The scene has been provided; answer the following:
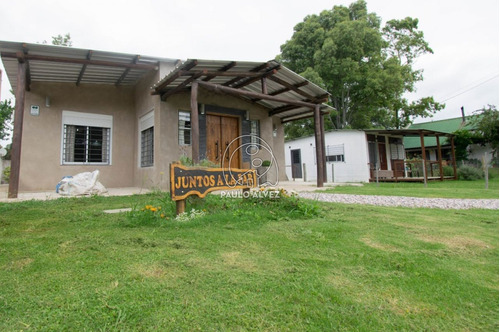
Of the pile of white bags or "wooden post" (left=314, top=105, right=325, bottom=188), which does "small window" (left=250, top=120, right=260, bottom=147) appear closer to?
"wooden post" (left=314, top=105, right=325, bottom=188)

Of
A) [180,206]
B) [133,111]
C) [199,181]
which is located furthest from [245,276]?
[133,111]

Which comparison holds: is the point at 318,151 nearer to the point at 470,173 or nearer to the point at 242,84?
the point at 242,84

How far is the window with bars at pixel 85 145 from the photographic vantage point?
8.05 m

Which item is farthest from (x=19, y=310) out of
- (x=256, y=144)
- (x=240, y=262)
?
(x=256, y=144)

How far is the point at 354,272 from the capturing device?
1.59 meters

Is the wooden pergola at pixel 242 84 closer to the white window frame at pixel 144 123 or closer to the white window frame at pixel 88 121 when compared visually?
the white window frame at pixel 144 123

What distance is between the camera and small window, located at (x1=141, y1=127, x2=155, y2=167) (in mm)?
7824

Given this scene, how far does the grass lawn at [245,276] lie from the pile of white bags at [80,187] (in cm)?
355

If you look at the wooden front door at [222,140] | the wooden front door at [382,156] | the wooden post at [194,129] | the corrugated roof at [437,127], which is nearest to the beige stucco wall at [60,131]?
the wooden front door at [222,140]

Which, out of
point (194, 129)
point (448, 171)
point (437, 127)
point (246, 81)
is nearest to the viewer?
point (194, 129)

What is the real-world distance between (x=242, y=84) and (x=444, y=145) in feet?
57.5

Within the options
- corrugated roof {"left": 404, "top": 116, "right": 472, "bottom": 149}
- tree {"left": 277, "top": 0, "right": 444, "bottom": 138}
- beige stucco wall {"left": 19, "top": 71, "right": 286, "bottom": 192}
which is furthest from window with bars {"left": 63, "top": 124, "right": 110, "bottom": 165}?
corrugated roof {"left": 404, "top": 116, "right": 472, "bottom": 149}

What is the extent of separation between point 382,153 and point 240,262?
1552 centimetres

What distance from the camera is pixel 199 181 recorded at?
3287 millimetres
